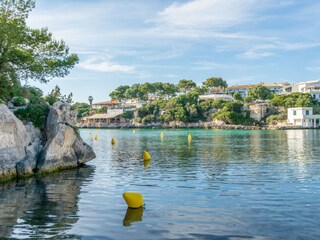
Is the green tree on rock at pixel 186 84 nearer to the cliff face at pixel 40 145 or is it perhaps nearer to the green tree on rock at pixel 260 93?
the green tree on rock at pixel 260 93

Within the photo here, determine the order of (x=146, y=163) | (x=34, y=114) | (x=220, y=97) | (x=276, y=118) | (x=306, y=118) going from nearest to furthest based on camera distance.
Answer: (x=34, y=114) < (x=146, y=163) < (x=306, y=118) < (x=276, y=118) < (x=220, y=97)

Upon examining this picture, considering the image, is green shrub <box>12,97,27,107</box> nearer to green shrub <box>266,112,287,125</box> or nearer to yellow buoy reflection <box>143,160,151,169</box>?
yellow buoy reflection <box>143,160,151,169</box>

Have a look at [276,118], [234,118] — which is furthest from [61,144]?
[234,118]

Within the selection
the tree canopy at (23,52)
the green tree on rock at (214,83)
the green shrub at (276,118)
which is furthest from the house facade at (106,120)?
the tree canopy at (23,52)

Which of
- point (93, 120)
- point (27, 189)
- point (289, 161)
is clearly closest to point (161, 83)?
point (93, 120)

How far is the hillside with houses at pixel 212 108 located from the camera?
139125 mm

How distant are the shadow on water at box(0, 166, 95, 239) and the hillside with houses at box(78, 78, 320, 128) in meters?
120

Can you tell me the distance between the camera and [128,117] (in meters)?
172

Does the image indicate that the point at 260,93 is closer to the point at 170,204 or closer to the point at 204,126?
the point at 204,126

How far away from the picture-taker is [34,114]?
2777 cm

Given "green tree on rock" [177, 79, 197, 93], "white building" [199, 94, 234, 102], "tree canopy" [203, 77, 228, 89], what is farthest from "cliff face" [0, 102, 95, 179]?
"tree canopy" [203, 77, 228, 89]

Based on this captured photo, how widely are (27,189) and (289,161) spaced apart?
2211cm

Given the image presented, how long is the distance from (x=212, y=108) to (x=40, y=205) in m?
142

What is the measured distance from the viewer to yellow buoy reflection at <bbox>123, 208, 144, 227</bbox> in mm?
13741
